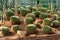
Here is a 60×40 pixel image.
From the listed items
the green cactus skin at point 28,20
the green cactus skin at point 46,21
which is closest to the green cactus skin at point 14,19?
the green cactus skin at point 28,20

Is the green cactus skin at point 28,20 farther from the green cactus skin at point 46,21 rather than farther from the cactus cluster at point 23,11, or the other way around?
the cactus cluster at point 23,11

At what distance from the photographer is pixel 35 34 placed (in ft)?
35.4

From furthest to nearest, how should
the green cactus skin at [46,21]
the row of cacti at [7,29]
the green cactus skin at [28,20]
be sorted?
1. the green cactus skin at [46,21]
2. the green cactus skin at [28,20]
3. the row of cacti at [7,29]

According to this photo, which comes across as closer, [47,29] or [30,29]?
[30,29]

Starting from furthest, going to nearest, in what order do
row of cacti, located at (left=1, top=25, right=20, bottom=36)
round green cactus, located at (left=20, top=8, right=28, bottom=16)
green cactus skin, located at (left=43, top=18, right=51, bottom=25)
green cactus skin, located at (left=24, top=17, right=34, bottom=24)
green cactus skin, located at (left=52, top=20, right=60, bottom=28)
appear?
round green cactus, located at (left=20, top=8, right=28, bottom=16)
green cactus skin, located at (left=52, top=20, right=60, bottom=28)
green cactus skin, located at (left=43, top=18, right=51, bottom=25)
green cactus skin, located at (left=24, top=17, right=34, bottom=24)
row of cacti, located at (left=1, top=25, right=20, bottom=36)

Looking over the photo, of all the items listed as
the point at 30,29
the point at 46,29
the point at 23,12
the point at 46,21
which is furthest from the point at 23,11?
the point at 46,29

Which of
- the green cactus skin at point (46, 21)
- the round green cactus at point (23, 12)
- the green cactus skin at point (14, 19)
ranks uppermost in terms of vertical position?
the round green cactus at point (23, 12)

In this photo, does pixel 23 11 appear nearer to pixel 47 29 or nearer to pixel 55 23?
pixel 55 23

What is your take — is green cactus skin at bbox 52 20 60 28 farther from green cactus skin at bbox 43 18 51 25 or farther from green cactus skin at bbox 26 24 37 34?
green cactus skin at bbox 26 24 37 34

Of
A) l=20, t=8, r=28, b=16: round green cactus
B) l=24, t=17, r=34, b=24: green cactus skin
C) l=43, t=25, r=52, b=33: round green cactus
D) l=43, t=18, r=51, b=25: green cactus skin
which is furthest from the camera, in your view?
l=20, t=8, r=28, b=16: round green cactus

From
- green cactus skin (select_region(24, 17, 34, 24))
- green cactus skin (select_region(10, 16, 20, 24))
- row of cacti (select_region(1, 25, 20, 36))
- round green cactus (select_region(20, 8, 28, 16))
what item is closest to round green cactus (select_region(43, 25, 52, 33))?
green cactus skin (select_region(24, 17, 34, 24))

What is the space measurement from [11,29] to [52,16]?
2902 millimetres

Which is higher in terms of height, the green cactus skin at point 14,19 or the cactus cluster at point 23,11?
the cactus cluster at point 23,11

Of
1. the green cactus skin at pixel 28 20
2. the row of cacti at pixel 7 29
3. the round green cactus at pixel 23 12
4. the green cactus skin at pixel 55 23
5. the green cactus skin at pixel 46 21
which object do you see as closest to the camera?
the row of cacti at pixel 7 29
